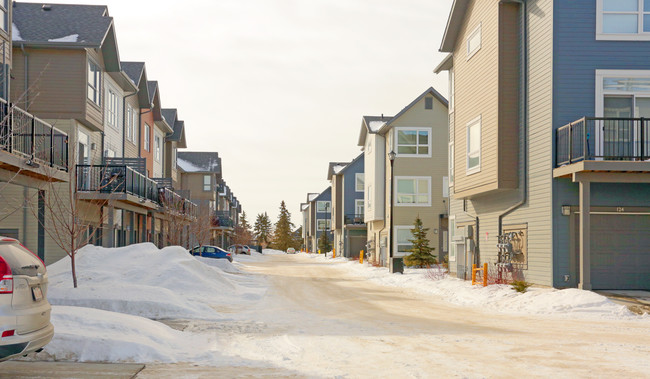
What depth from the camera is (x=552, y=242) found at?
19.1 m

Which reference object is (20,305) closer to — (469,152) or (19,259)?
(19,259)

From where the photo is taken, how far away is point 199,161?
73250 mm

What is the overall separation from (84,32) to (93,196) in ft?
21.6

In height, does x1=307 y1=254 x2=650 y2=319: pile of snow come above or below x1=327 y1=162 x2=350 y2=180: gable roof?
below

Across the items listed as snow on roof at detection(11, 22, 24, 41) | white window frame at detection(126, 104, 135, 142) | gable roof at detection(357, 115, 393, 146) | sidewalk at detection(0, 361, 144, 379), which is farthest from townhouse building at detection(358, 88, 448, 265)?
sidewalk at detection(0, 361, 144, 379)

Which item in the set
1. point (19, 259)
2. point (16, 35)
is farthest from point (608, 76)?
point (16, 35)

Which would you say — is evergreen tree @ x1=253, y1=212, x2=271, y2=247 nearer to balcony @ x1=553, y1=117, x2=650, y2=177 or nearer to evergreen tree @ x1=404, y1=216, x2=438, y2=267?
evergreen tree @ x1=404, y1=216, x2=438, y2=267

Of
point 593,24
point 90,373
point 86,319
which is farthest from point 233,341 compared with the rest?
point 593,24

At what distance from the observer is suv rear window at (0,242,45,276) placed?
752 cm

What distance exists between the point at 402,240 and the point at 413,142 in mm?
6783

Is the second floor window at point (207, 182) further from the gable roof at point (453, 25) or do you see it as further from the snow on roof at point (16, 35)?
the gable roof at point (453, 25)

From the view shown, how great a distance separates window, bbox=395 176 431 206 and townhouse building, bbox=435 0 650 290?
2203 centimetres

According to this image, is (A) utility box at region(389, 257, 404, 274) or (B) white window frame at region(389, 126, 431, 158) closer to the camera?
(A) utility box at region(389, 257, 404, 274)

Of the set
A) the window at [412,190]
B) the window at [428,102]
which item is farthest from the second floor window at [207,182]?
the window at [428,102]
